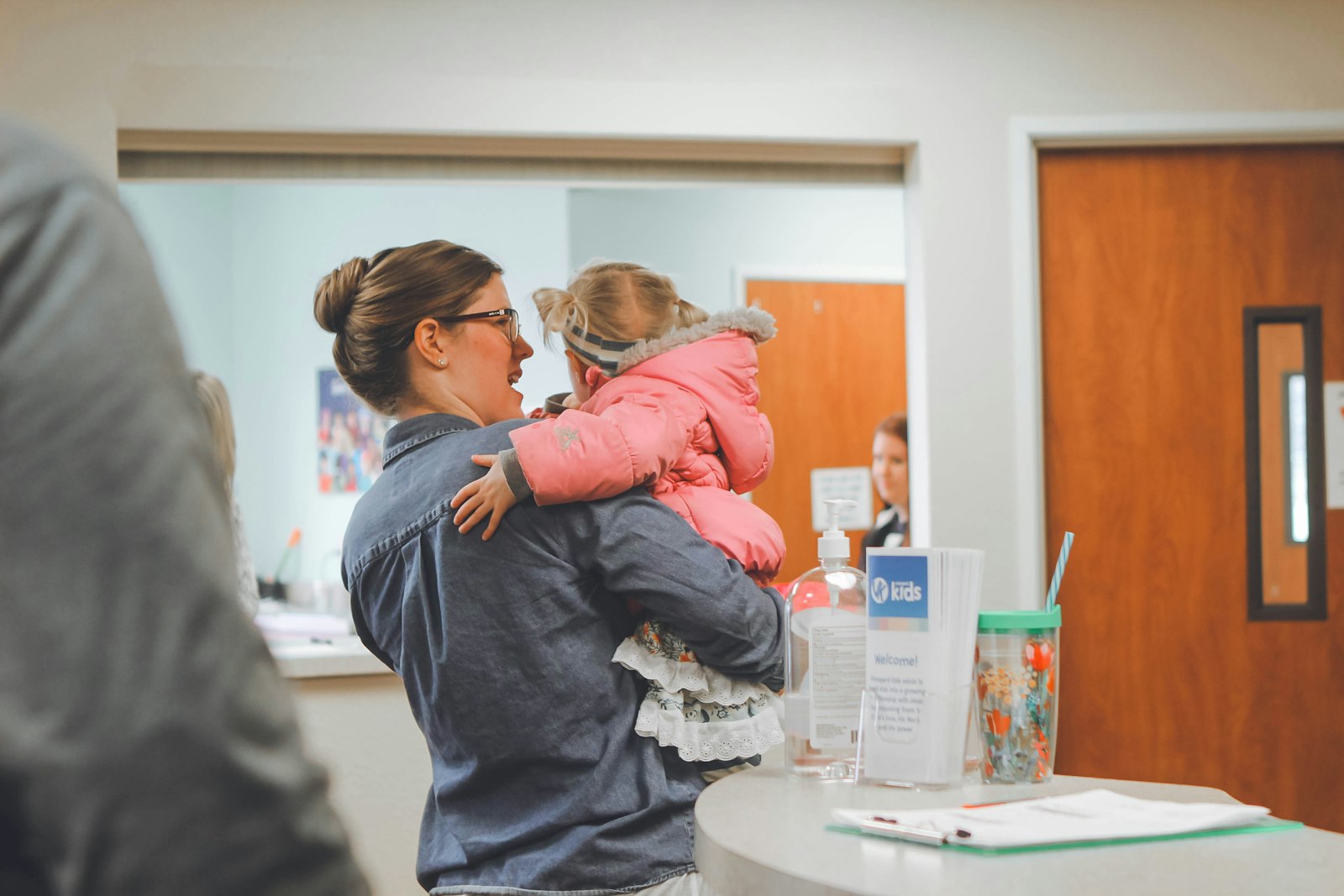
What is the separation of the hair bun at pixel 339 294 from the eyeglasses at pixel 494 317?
0.36ft

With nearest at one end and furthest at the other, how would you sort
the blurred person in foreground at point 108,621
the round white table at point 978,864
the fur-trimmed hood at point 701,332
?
the blurred person in foreground at point 108,621, the round white table at point 978,864, the fur-trimmed hood at point 701,332

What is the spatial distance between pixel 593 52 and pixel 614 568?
1762mm

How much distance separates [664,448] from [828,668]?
37cm

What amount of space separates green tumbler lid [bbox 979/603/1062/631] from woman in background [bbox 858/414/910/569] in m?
1.80

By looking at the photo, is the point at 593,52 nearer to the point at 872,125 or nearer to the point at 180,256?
the point at 872,125

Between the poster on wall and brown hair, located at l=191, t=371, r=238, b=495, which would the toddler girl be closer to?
brown hair, located at l=191, t=371, r=238, b=495

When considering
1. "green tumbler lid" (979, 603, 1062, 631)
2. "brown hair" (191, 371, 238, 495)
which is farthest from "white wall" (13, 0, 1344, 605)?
"green tumbler lid" (979, 603, 1062, 631)

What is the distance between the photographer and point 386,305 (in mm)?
1399

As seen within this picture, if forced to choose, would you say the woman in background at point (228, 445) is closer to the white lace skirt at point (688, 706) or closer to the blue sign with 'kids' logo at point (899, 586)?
the white lace skirt at point (688, 706)

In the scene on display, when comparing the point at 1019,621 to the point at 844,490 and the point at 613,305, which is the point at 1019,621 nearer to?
the point at 613,305

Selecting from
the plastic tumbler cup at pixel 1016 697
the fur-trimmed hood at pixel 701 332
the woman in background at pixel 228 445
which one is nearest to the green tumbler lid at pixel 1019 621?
the plastic tumbler cup at pixel 1016 697

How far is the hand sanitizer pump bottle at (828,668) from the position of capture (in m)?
1.11

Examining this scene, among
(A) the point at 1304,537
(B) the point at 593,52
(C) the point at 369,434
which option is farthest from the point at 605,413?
(A) the point at 1304,537

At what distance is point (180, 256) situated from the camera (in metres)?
2.79
